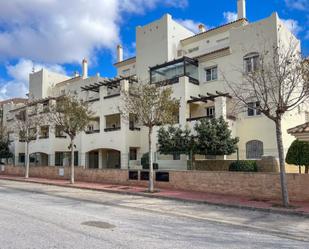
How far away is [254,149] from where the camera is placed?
24688 mm

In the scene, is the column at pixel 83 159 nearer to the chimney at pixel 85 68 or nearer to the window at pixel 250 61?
the chimney at pixel 85 68

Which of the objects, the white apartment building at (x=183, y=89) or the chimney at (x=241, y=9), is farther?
the chimney at (x=241, y=9)

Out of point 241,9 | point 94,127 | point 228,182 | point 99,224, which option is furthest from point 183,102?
point 99,224

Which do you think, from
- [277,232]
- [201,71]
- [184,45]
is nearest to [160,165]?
[201,71]

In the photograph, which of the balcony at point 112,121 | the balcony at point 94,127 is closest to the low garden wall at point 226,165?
the balcony at point 112,121

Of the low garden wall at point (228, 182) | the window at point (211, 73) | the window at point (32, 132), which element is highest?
the window at point (211, 73)

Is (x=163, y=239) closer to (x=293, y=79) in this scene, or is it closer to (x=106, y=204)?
(x=106, y=204)

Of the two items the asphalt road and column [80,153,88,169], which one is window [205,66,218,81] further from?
the asphalt road

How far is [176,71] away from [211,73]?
9.51ft

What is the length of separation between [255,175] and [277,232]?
7.14 meters

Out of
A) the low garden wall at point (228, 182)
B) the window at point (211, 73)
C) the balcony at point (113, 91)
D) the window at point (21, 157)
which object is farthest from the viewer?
the window at point (21, 157)

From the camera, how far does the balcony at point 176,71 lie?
28.0 m

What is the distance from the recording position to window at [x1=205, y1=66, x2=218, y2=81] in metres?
28.2

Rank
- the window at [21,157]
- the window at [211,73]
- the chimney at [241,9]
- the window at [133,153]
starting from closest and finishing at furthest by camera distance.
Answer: the window at [211,73] → the window at [133,153] → the chimney at [241,9] → the window at [21,157]
